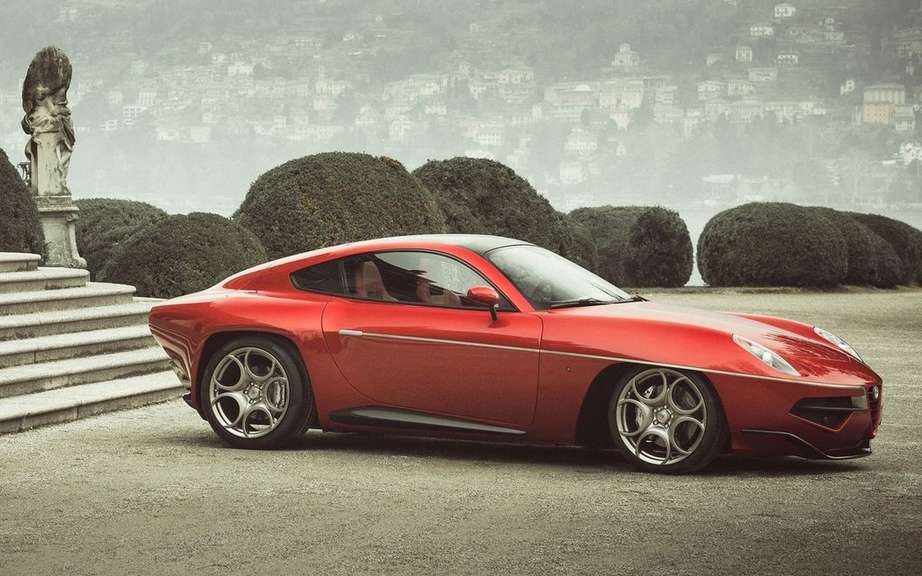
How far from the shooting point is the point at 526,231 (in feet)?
75.2

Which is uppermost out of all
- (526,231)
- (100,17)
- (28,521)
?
(100,17)

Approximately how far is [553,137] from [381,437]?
157 metres

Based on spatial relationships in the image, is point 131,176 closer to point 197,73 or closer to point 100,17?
point 197,73

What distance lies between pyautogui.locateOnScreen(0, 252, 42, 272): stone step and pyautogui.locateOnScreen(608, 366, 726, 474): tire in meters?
7.35

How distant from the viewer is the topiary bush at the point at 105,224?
19.8 m

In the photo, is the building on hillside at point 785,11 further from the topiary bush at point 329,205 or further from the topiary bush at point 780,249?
the topiary bush at point 329,205

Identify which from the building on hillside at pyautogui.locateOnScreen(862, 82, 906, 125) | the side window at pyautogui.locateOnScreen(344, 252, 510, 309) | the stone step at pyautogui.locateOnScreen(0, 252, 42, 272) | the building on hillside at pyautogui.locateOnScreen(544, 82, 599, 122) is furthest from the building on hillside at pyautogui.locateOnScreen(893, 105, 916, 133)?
the side window at pyautogui.locateOnScreen(344, 252, 510, 309)

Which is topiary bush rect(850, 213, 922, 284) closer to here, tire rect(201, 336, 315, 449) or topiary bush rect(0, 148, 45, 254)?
topiary bush rect(0, 148, 45, 254)

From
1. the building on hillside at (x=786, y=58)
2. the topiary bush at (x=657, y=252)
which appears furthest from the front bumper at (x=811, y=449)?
the building on hillside at (x=786, y=58)

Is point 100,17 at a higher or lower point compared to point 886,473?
higher

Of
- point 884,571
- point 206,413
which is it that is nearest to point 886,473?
point 884,571

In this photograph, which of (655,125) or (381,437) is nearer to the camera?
(381,437)

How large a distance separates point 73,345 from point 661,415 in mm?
6008

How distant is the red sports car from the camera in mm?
7602
